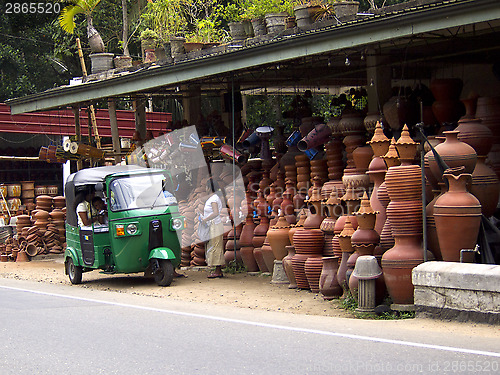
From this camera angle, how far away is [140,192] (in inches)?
517

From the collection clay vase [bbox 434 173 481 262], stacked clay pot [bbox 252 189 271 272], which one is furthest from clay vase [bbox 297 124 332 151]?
clay vase [bbox 434 173 481 262]

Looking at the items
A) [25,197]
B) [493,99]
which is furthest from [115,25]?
[493,99]

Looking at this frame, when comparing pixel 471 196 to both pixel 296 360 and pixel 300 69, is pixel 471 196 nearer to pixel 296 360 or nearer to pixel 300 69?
pixel 296 360

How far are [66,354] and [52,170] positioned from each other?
21848mm

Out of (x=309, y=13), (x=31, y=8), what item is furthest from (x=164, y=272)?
(x=31, y=8)

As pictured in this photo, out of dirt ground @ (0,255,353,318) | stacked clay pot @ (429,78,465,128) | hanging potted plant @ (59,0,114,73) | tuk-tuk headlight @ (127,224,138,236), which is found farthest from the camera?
hanging potted plant @ (59,0,114,73)

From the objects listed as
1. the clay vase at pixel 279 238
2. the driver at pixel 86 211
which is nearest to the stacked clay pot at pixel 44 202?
the driver at pixel 86 211

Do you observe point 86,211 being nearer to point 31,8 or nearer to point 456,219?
point 456,219

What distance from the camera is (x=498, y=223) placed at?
9.49m

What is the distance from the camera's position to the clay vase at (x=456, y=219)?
28.3ft

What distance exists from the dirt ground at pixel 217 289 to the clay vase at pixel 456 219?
5.24 ft

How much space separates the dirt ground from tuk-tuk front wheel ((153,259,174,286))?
15cm

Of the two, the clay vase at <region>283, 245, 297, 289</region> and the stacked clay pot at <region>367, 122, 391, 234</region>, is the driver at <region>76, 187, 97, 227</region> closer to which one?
the clay vase at <region>283, 245, 297, 289</region>

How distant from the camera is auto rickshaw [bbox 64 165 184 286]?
12.8 metres
